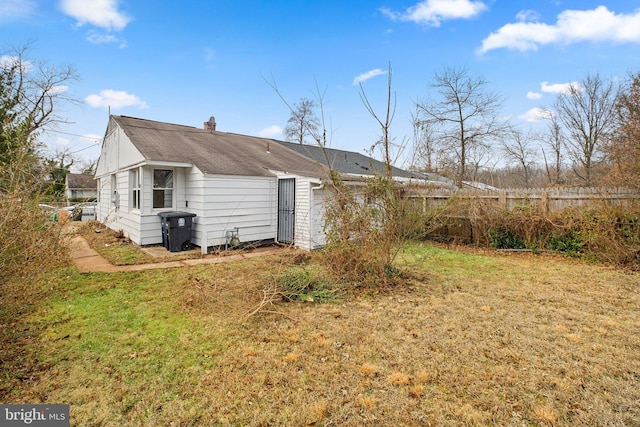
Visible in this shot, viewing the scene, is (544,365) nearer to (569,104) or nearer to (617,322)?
(617,322)

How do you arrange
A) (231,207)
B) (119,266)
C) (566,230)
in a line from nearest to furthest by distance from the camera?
(119,266) < (566,230) < (231,207)

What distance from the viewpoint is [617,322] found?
3953 millimetres

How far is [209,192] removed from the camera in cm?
875

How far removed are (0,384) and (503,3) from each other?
503 inches

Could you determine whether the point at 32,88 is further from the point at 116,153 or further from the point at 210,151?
the point at 210,151

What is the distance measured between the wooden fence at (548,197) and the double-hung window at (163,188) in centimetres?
720

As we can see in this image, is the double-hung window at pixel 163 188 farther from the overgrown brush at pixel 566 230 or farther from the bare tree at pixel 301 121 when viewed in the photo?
the bare tree at pixel 301 121

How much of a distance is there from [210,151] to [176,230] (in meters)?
3.49

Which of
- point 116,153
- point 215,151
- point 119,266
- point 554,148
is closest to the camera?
point 119,266

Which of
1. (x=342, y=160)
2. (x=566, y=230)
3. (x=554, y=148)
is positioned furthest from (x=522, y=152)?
(x=566, y=230)

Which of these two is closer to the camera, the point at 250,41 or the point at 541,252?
the point at 541,252

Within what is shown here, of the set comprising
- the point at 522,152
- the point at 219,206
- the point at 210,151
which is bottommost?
the point at 219,206

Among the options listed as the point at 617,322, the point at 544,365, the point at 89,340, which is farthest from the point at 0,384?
the point at 617,322

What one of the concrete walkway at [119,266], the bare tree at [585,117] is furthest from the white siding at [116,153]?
the bare tree at [585,117]
